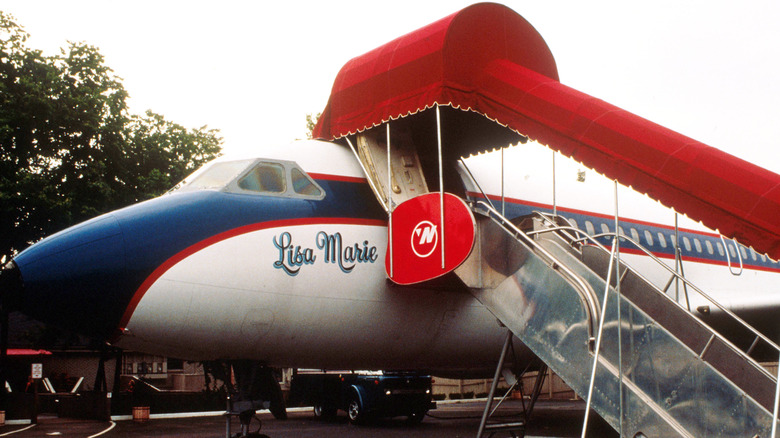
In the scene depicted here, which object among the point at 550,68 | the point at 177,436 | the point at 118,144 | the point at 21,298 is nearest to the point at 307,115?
the point at 118,144

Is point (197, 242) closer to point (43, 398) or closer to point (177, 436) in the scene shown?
point (177, 436)

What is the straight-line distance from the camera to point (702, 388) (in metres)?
6.61

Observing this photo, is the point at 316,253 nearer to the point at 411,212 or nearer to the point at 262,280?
the point at 262,280

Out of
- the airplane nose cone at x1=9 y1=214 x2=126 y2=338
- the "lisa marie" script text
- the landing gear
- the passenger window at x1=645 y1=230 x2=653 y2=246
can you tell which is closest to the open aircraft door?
the "lisa marie" script text

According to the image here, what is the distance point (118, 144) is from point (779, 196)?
110 ft

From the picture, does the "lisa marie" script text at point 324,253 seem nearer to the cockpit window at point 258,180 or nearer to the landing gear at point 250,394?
the cockpit window at point 258,180

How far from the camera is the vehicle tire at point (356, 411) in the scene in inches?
802

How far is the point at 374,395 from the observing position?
2030 centimetres

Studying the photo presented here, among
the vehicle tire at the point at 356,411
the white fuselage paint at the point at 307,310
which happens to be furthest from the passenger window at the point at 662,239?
the vehicle tire at the point at 356,411

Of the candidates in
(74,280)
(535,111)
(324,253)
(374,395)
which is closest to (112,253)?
(74,280)

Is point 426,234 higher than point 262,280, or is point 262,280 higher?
point 426,234

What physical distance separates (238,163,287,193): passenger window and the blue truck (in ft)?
40.2

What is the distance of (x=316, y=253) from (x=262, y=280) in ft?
2.53

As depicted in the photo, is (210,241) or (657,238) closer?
(210,241)
